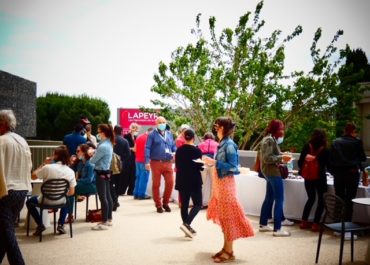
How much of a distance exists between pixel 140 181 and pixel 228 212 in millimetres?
5739

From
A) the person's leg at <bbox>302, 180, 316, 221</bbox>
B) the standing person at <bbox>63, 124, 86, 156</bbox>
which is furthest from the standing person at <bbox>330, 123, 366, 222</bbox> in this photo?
the standing person at <bbox>63, 124, 86, 156</bbox>

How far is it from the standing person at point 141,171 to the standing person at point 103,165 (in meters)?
3.26

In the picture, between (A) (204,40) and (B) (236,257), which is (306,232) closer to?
(B) (236,257)

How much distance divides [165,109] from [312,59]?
6287mm

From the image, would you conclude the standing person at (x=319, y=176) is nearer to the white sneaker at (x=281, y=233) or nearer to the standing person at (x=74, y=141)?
the white sneaker at (x=281, y=233)

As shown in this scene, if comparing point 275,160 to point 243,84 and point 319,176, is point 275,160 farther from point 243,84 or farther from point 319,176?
point 243,84

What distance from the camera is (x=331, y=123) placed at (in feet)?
58.3

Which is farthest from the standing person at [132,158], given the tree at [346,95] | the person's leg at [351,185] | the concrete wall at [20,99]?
the tree at [346,95]

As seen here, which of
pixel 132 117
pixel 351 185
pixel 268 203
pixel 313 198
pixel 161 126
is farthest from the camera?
pixel 132 117

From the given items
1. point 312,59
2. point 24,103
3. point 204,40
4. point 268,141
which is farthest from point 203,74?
point 268,141

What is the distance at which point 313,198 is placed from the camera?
7.18 m

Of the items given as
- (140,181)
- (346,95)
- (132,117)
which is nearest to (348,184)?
(140,181)

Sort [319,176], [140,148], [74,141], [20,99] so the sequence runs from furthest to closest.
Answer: [20,99]
[140,148]
[74,141]
[319,176]

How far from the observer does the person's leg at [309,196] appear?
7133 millimetres
